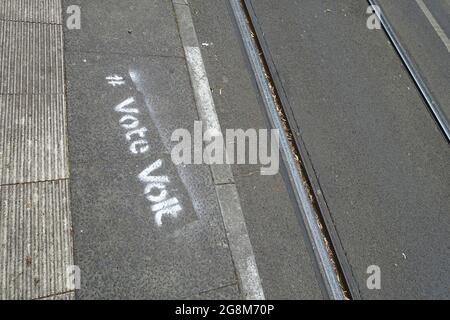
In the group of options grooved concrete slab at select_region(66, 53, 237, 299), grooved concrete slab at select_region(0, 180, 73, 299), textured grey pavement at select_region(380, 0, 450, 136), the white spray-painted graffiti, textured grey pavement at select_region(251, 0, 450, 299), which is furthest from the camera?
textured grey pavement at select_region(380, 0, 450, 136)

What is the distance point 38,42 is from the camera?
4.63 meters

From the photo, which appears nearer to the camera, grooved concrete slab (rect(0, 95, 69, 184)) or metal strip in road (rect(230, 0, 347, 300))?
grooved concrete slab (rect(0, 95, 69, 184))

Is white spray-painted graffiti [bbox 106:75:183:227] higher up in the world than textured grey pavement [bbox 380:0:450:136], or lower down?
lower down

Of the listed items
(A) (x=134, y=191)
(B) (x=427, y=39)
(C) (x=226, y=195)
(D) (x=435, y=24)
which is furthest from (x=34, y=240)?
(D) (x=435, y=24)

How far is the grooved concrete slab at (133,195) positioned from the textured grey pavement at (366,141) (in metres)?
1.55

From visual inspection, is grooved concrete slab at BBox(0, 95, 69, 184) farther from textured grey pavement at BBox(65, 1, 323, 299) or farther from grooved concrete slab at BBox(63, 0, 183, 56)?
grooved concrete slab at BBox(63, 0, 183, 56)

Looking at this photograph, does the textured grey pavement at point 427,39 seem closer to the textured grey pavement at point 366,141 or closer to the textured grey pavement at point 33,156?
the textured grey pavement at point 366,141

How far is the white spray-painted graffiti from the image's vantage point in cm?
384

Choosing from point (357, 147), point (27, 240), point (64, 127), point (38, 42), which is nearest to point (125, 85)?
point (64, 127)

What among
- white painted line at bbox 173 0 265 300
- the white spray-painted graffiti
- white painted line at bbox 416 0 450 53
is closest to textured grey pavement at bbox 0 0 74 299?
the white spray-painted graffiti

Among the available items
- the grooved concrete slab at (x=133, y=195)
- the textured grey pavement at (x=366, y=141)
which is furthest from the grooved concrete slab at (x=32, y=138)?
the textured grey pavement at (x=366, y=141)

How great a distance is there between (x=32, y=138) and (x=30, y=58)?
1.19 meters

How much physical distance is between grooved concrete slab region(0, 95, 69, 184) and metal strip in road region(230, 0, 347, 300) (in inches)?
101

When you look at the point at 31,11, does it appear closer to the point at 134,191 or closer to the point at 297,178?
the point at 134,191
